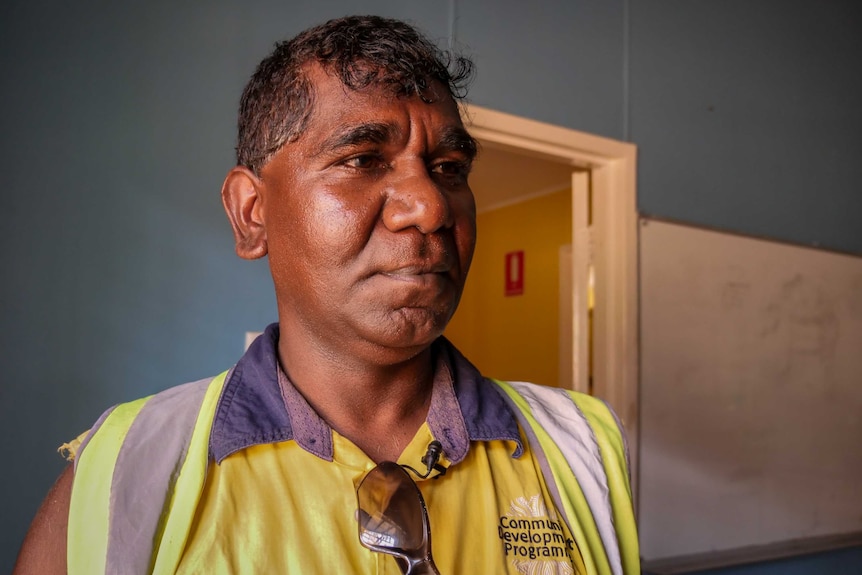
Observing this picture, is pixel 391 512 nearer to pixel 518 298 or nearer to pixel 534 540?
pixel 534 540

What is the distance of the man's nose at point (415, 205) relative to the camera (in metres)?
0.81

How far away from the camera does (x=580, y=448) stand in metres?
0.97

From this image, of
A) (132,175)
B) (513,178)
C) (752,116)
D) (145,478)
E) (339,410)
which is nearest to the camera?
(145,478)

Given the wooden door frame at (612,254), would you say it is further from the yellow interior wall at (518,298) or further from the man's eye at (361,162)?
the yellow interior wall at (518,298)

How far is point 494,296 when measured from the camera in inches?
Result: 203

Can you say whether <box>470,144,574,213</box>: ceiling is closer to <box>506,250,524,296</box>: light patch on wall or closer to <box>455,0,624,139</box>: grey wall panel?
<box>506,250,524,296</box>: light patch on wall

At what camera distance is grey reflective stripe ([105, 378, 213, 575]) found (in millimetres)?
734

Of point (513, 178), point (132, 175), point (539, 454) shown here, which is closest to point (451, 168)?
point (539, 454)

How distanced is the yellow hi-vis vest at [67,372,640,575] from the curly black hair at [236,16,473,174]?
0.31 metres

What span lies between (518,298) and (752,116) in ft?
7.37

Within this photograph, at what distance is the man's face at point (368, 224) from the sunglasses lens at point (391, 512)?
133 mm

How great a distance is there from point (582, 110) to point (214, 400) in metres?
1.88

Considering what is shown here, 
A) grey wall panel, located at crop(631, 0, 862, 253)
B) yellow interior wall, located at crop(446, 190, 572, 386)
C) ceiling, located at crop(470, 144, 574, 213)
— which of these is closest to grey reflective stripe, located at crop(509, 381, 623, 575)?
grey wall panel, located at crop(631, 0, 862, 253)

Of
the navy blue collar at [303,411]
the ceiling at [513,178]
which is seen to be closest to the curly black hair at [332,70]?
the navy blue collar at [303,411]
